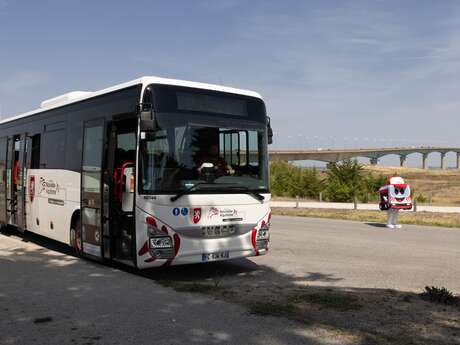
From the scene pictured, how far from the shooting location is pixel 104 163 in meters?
8.88

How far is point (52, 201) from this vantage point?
10969 millimetres

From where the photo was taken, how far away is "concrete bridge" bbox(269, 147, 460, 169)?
3352 inches

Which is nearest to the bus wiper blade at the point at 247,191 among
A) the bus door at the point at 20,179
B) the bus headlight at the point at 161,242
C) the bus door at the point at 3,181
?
the bus headlight at the point at 161,242

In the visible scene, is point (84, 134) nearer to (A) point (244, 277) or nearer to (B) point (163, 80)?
(B) point (163, 80)

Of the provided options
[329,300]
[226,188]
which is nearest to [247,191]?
[226,188]

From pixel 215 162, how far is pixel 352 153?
321ft

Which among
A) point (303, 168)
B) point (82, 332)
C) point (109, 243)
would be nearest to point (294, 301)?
point (82, 332)

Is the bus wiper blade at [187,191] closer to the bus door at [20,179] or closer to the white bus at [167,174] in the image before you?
the white bus at [167,174]

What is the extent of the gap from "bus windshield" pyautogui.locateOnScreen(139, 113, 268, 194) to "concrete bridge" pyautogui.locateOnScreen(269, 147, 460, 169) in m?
56.9

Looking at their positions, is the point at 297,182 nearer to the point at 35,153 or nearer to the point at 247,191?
the point at 35,153

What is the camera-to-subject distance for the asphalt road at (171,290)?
5.38m

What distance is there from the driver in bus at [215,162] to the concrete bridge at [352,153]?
188 ft

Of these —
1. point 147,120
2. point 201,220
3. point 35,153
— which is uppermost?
point 147,120

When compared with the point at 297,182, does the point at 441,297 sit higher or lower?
lower
